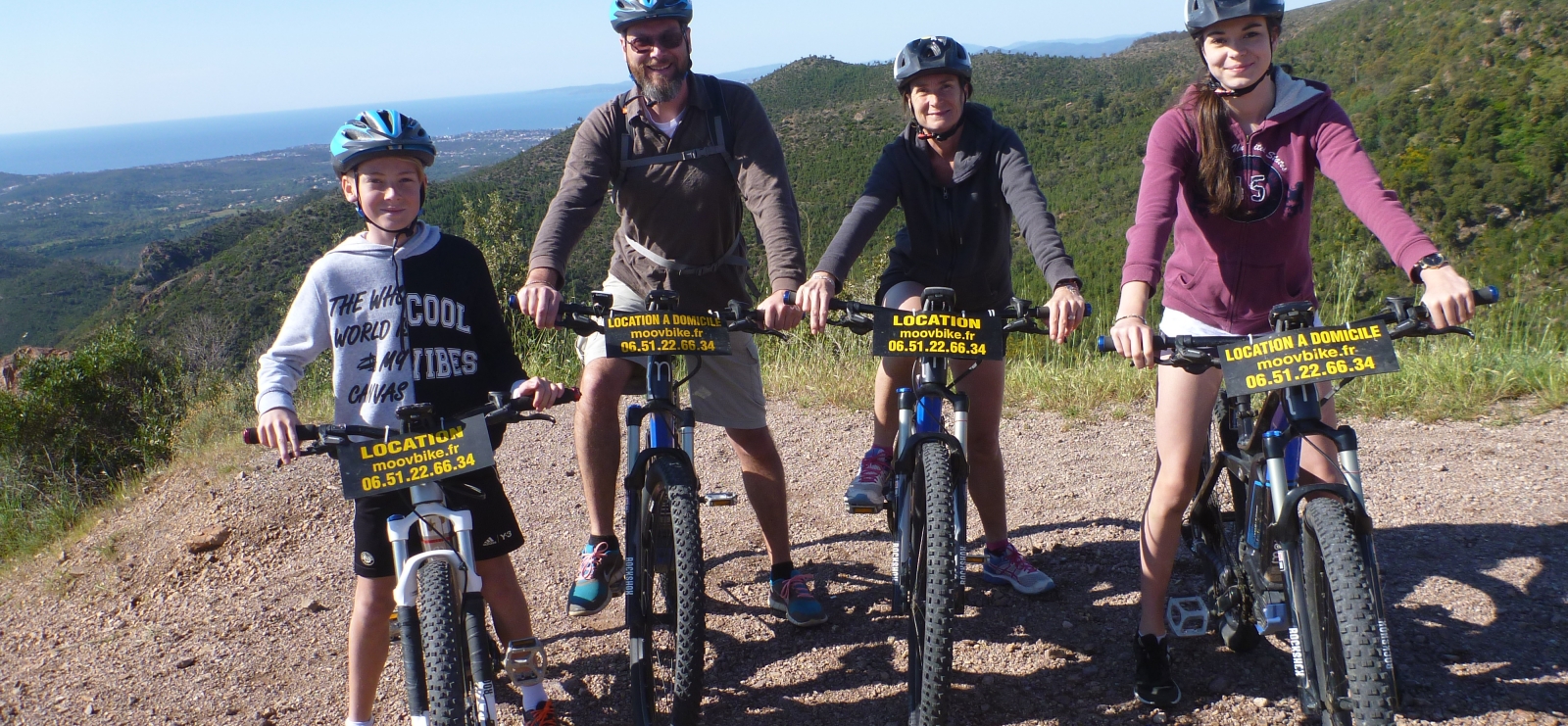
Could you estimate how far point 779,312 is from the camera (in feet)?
9.11

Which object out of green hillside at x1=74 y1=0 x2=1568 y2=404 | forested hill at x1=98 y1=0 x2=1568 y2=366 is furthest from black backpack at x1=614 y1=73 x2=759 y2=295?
forested hill at x1=98 y1=0 x2=1568 y2=366

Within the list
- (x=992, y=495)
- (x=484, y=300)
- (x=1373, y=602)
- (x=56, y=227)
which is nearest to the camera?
(x=1373, y=602)

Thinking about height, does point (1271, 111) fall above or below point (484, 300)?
above

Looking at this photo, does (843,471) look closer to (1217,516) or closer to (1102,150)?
(1217,516)

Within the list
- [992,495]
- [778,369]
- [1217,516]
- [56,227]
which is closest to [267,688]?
[992,495]

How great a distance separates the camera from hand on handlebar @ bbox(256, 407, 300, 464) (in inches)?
85.4

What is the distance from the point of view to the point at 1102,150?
50.6 meters

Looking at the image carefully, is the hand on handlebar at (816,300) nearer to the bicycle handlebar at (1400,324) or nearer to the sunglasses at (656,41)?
the bicycle handlebar at (1400,324)

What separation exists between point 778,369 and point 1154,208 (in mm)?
4819

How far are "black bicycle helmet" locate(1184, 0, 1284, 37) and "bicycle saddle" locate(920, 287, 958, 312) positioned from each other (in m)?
0.92

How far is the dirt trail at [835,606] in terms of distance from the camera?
2.89m

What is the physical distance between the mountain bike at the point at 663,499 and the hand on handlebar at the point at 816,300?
15 cm

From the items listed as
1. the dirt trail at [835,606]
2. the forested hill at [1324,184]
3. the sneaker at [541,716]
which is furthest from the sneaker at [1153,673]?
the forested hill at [1324,184]

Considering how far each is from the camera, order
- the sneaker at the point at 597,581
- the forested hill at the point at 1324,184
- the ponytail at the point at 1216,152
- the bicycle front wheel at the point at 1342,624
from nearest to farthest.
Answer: the bicycle front wheel at the point at 1342,624 < the ponytail at the point at 1216,152 < the sneaker at the point at 597,581 < the forested hill at the point at 1324,184
